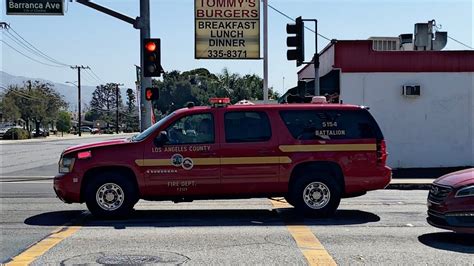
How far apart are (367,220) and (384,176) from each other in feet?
2.85

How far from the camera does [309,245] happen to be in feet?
26.2

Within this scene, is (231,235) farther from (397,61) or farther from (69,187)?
(397,61)

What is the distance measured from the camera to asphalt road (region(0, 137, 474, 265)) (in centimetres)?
733

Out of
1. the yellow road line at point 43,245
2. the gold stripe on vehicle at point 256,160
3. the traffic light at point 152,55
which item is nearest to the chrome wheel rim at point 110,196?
the yellow road line at point 43,245

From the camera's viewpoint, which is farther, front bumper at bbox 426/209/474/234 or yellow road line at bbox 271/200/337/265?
front bumper at bbox 426/209/474/234

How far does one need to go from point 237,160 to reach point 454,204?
3574 millimetres

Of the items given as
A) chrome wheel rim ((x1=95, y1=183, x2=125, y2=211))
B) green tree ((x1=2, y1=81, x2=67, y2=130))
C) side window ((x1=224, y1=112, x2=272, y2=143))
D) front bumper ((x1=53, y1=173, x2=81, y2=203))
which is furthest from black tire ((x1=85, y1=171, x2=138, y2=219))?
green tree ((x1=2, y1=81, x2=67, y2=130))

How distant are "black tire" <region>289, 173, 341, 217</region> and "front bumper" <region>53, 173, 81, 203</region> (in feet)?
11.6

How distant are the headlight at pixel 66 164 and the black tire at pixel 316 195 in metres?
3.69

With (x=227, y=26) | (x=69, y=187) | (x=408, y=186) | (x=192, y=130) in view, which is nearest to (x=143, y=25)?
(x=227, y=26)

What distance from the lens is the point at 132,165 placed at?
996 centimetres

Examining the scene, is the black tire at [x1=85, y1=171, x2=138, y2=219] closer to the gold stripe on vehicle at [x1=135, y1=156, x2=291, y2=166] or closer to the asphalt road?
the asphalt road

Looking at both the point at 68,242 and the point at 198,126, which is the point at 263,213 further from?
the point at 68,242

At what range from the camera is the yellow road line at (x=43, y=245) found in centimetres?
714
